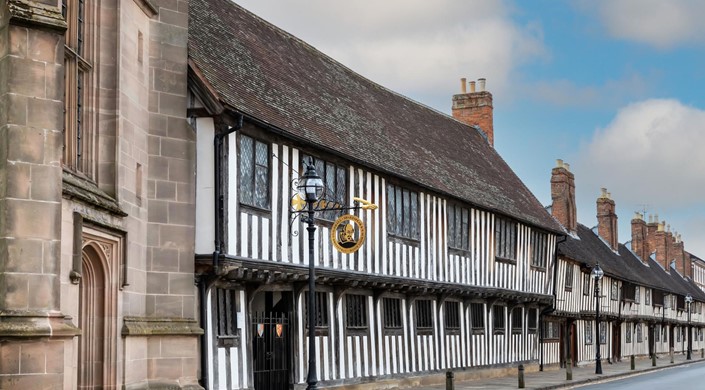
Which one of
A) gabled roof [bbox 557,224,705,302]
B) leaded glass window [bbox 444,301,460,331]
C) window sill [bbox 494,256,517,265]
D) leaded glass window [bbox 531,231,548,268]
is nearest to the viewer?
leaded glass window [bbox 444,301,460,331]

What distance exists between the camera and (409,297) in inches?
1080

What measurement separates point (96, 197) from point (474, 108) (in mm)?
29977

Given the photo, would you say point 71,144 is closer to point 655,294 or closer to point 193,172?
point 193,172

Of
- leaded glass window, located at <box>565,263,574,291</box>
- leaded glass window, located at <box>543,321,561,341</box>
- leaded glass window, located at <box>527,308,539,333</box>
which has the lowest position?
leaded glass window, located at <box>543,321,561,341</box>

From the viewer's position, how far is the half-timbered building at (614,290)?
4650cm

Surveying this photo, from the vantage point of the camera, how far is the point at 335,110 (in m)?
26.1

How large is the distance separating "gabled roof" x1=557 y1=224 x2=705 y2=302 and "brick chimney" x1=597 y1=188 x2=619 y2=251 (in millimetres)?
1024

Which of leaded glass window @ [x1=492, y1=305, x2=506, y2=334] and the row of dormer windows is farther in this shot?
leaded glass window @ [x1=492, y1=305, x2=506, y2=334]

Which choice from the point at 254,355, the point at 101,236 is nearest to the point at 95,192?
the point at 101,236

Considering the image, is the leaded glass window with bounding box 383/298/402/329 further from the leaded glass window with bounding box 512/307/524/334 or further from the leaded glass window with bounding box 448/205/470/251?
the leaded glass window with bounding box 512/307/524/334

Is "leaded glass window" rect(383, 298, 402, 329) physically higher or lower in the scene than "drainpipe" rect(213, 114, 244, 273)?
lower

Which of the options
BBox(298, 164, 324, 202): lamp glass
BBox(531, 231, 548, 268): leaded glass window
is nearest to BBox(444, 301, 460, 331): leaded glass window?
BBox(531, 231, 548, 268): leaded glass window

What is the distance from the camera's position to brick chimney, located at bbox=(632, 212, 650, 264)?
74.4 meters


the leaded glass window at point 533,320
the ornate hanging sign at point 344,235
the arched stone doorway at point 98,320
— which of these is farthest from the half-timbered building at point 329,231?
the arched stone doorway at point 98,320
